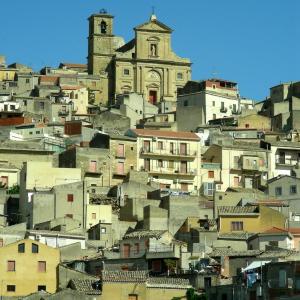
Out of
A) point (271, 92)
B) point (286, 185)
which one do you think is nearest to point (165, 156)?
point (286, 185)

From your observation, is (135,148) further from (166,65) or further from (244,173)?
(166,65)

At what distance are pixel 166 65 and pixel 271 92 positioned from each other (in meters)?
11.3

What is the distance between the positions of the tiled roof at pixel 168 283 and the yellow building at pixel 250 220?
44.8ft

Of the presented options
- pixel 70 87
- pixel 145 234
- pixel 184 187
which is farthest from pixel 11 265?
pixel 70 87

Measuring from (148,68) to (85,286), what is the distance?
61.5 meters

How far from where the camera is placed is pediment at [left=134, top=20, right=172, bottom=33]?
126438mm

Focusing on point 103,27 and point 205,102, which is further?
point 103,27

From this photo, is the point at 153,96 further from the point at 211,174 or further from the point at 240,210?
the point at 240,210

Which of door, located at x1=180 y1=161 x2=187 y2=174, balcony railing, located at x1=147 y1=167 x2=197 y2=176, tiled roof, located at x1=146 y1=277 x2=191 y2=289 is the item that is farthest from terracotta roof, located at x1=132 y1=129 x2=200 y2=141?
tiled roof, located at x1=146 y1=277 x2=191 y2=289

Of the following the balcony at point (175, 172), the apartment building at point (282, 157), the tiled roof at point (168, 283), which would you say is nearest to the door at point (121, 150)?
the balcony at point (175, 172)

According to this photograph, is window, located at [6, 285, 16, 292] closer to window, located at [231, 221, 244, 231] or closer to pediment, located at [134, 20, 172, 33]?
window, located at [231, 221, 244, 231]

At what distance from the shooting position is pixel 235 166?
308ft

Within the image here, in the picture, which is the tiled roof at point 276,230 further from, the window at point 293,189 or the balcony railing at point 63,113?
the balcony railing at point 63,113

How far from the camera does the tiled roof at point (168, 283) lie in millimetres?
64125
